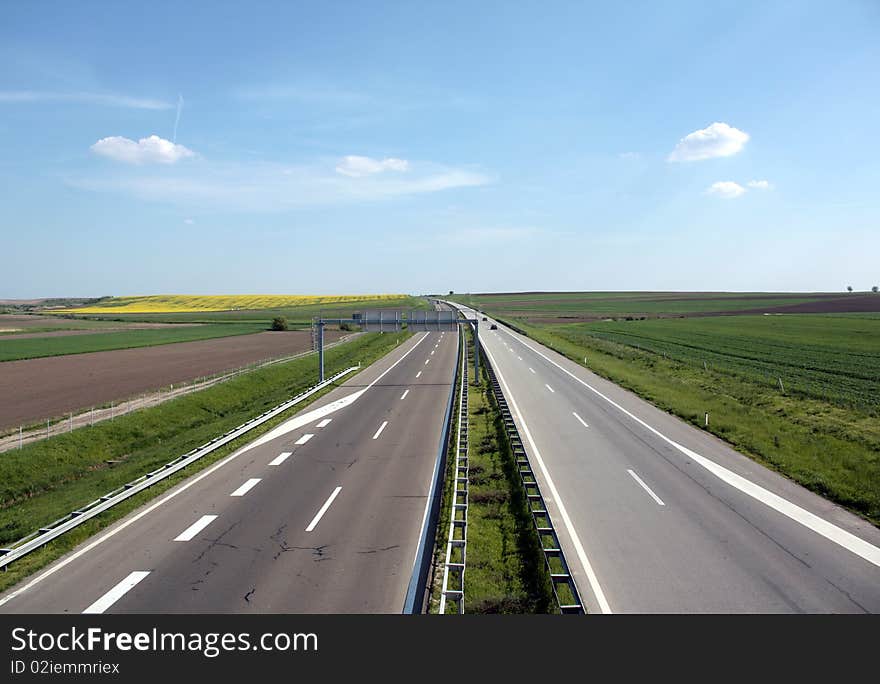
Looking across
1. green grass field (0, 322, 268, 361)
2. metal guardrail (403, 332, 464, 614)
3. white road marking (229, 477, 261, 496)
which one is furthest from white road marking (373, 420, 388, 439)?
green grass field (0, 322, 268, 361)

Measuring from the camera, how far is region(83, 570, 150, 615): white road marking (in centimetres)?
1016

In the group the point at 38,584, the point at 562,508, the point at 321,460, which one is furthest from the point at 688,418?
the point at 38,584

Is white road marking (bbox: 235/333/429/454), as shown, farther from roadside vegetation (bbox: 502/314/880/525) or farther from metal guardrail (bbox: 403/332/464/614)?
roadside vegetation (bbox: 502/314/880/525)

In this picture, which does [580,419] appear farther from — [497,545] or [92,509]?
[92,509]

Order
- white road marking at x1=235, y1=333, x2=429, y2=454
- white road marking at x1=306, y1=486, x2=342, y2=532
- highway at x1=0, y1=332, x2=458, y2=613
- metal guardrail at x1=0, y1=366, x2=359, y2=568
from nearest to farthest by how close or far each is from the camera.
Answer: highway at x1=0, y1=332, x2=458, y2=613 → metal guardrail at x1=0, y1=366, x2=359, y2=568 → white road marking at x1=306, y1=486, x2=342, y2=532 → white road marking at x1=235, y1=333, x2=429, y2=454

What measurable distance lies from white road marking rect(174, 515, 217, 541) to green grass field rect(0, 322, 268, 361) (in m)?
53.4

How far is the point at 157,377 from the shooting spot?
45.1m

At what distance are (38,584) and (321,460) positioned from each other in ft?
34.2

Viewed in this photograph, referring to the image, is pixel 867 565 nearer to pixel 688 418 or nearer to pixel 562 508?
pixel 562 508

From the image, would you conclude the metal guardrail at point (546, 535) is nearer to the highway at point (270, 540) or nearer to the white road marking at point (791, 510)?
the highway at point (270, 540)

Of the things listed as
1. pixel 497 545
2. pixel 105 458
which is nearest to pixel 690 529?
pixel 497 545

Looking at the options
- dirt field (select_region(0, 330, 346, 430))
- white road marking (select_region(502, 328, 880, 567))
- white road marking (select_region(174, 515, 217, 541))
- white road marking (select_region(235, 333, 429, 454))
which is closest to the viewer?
white road marking (select_region(502, 328, 880, 567))

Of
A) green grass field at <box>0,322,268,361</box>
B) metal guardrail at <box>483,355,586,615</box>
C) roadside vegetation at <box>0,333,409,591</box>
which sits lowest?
roadside vegetation at <box>0,333,409,591</box>

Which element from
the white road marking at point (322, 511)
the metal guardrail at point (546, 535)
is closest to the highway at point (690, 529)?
the metal guardrail at point (546, 535)
